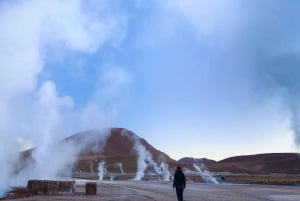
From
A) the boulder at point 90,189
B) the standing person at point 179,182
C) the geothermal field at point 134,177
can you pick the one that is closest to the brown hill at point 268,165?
the geothermal field at point 134,177

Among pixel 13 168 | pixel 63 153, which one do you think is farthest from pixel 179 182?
pixel 63 153

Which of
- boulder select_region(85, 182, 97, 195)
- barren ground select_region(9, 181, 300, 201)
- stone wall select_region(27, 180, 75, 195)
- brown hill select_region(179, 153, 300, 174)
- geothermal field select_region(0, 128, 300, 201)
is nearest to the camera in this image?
barren ground select_region(9, 181, 300, 201)

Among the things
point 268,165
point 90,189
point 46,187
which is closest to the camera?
point 46,187

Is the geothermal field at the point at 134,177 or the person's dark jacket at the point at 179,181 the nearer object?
the person's dark jacket at the point at 179,181

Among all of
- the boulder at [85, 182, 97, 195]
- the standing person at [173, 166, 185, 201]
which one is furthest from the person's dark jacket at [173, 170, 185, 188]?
the boulder at [85, 182, 97, 195]

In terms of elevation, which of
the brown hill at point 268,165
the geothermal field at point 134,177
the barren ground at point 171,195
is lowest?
the barren ground at point 171,195

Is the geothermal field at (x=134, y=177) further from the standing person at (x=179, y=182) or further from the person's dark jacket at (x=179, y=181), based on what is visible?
the person's dark jacket at (x=179, y=181)

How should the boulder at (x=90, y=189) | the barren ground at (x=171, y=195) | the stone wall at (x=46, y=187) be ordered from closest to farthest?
Answer: the barren ground at (x=171, y=195), the stone wall at (x=46, y=187), the boulder at (x=90, y=189)

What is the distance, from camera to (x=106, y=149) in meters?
199

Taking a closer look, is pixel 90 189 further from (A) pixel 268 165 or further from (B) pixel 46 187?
(A) pixel 268 165

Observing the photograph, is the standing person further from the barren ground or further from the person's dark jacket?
the barren ground

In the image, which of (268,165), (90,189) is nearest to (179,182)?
(90,189)

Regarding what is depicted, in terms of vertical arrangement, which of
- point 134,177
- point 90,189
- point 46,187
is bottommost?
point 90,189

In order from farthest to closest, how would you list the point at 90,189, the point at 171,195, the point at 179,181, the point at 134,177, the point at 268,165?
the point at 268,165, the point at 134,177, the point at 171,195, the point at 90,189, the point at 179,181
